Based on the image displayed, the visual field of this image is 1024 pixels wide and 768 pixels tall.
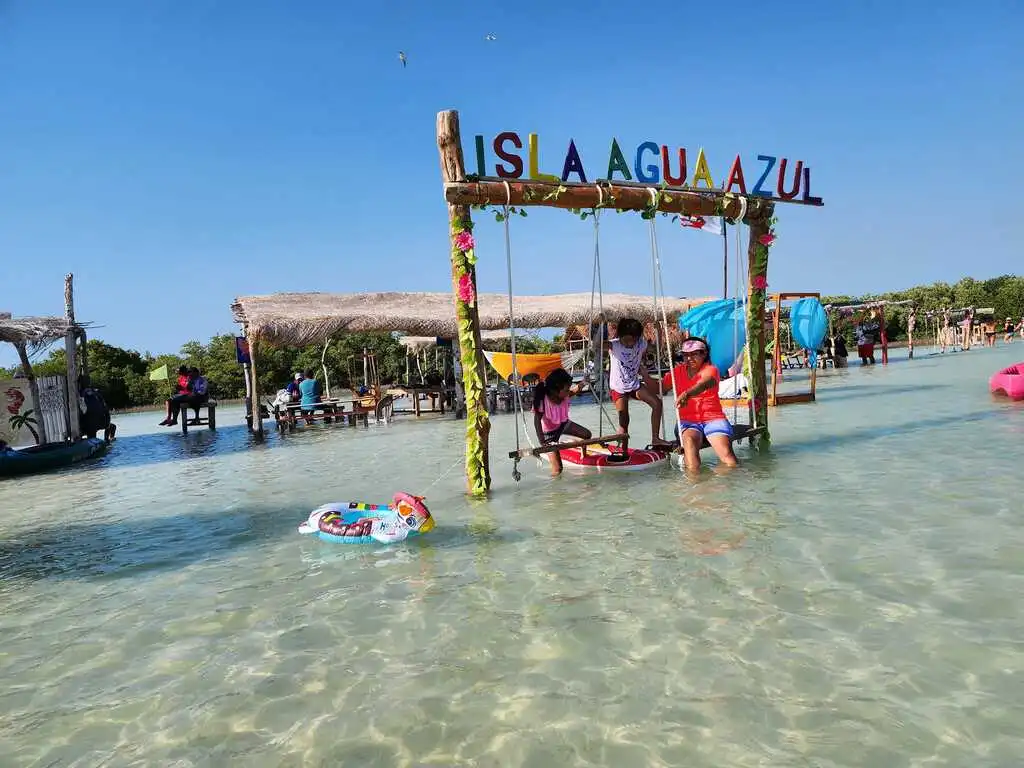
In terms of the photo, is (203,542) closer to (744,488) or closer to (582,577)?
(582,577)

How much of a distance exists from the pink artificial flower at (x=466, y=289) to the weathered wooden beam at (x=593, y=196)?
2.17 feet

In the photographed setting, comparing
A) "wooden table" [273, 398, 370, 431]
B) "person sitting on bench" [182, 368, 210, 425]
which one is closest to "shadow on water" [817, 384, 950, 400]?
"wooden table" [273, 398, 370, 431]

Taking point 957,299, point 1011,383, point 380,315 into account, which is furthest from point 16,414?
point 957,299

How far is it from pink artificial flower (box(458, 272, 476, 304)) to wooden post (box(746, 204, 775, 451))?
12.2 feet

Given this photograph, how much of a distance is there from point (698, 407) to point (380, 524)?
368cm

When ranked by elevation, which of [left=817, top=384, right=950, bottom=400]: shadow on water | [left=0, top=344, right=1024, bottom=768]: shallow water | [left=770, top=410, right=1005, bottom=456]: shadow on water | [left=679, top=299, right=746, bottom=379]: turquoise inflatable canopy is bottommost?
[left=0, top=344, right=1024, bottom=768]: shallow water

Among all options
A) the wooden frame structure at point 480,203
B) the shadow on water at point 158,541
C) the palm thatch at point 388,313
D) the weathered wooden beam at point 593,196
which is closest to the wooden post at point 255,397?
the palm thatch at point 388,313

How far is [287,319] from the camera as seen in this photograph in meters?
14.3

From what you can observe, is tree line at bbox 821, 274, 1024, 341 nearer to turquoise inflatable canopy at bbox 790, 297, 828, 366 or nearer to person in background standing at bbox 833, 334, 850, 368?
person in background standing at bbox 833, 334, 850, 368

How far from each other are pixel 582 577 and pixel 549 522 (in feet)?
4.47

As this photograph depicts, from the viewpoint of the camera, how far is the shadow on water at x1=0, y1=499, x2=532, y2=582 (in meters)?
5.10

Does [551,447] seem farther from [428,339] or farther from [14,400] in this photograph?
[428,339]

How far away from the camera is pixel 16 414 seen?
12.2 m

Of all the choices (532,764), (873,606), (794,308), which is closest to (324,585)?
(532,764)
